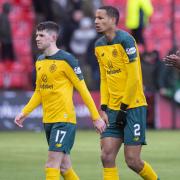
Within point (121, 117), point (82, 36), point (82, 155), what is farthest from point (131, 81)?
point (82, 36)

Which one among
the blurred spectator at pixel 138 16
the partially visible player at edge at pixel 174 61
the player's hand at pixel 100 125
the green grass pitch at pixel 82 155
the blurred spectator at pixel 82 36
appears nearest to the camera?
the partially visible player at edge at pixel 174 61

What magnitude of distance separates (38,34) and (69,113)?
92cm

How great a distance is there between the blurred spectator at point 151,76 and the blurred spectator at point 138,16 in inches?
25.5

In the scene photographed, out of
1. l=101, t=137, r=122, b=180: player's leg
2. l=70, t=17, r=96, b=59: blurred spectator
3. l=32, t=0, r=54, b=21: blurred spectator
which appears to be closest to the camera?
l=101, t=137, r=122, b=180: player's leg

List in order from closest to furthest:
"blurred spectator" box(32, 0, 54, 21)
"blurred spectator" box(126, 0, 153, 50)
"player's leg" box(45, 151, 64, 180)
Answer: "player's leg" box(45, 151, 64, 180) < "blurred spectator" box(126, 0, 153, 50) < "blurred spectator" box(32, 0, 54, 21)

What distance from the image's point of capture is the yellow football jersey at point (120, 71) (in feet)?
29.7

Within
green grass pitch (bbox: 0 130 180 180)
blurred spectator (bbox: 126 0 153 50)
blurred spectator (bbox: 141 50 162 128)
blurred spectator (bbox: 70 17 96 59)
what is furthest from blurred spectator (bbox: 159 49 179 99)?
blurred spectator (bbox: 70 17 96 59)

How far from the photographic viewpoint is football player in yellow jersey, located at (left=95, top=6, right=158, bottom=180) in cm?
909

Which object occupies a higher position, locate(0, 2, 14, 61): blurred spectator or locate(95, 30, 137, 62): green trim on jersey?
locate(95, 30, 137, 62): green trim on jersey

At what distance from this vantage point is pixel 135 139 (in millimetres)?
9172

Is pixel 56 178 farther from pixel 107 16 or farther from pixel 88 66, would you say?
pixel 88 66

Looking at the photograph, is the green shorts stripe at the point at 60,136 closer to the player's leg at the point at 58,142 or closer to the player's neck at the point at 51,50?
the player's leg at the point at 58,142

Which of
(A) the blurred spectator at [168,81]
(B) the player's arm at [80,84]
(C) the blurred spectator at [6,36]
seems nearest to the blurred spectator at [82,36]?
(C) the blurred spectator at [6,36]

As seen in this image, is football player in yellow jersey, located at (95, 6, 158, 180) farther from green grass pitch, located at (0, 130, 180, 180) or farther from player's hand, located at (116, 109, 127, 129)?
green grass pitch, located at (0, 130, 180, 180)
